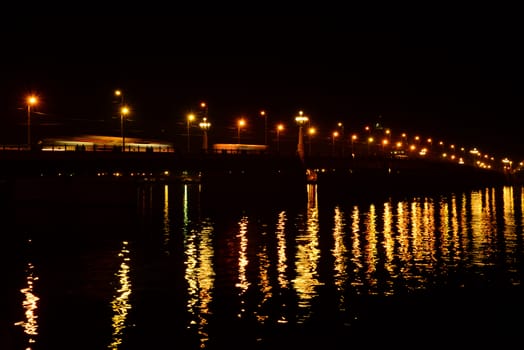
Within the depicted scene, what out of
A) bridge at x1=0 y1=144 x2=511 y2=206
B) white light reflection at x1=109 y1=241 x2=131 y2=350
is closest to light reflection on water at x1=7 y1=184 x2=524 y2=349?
white light reflection at x1=109 y1=241 x2=131 y2=350

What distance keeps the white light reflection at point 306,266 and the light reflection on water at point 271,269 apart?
6 cm

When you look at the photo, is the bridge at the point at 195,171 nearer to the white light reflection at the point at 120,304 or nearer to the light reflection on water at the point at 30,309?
the white light reflection at the point at 120,304

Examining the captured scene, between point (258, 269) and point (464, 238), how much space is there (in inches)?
871

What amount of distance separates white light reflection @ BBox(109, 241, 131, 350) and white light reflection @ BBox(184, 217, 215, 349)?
2466 millimetres

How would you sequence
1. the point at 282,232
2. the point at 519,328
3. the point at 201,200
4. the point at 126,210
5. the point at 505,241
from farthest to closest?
1. the point at 201,200
2. the point at 126,210
3. the point at 282,232
4. the point at 505,241
5. the point at 519,328

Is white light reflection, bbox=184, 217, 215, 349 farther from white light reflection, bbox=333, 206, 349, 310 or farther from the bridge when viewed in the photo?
the bridge

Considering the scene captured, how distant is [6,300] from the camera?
1313 inches

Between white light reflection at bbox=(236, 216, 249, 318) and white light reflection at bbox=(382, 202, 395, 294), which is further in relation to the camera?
white light reflection at bbox=(382, 202, 395, 294)

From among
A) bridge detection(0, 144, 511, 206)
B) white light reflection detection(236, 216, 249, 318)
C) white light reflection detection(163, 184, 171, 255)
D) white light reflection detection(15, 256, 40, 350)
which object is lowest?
white light reflection detection(15, 256, 40, 350)

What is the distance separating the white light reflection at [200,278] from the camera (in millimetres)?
29462

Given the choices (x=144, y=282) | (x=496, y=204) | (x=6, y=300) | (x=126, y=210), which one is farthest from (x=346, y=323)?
(x=496, y=204)

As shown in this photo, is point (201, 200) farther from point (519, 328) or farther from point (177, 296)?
point (519, 328)

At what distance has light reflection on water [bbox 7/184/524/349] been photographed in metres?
29.2

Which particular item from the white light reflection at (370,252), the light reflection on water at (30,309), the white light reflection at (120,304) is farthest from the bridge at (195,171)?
the light reflection on water at (30,309)
